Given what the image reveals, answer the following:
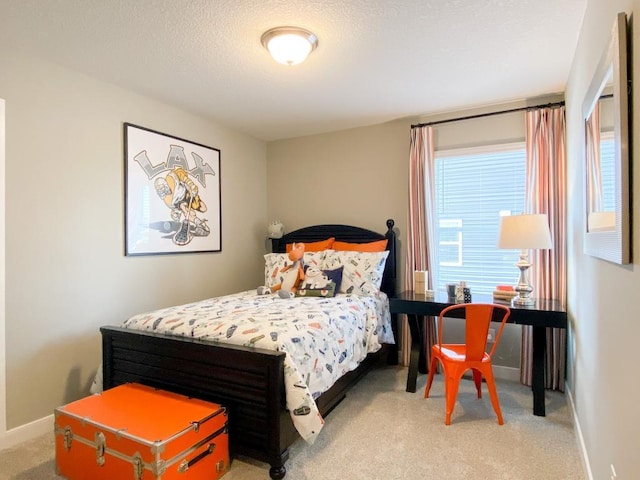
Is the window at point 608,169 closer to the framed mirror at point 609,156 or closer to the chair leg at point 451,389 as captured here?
the framed mirror at point 609,156

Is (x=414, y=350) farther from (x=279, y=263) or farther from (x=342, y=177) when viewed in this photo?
(x=342, y=177)

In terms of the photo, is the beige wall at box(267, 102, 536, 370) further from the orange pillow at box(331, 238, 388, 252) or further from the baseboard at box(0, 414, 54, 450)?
the baseboard at box(0, 414, 54, 450)

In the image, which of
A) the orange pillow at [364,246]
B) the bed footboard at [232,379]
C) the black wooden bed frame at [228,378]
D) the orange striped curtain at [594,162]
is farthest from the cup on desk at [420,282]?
the bed footboard at [232,379]

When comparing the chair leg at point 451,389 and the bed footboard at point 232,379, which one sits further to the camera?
the chair leg at point 451,389

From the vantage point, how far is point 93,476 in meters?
1.81

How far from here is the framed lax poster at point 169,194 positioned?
3.00 m

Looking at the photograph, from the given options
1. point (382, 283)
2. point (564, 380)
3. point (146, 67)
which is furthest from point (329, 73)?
point (564, 380)

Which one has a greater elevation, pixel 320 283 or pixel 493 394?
pixel 320 283

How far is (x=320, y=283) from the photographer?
10.8 ft

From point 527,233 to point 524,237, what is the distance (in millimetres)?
36

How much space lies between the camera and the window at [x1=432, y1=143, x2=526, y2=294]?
3.31m

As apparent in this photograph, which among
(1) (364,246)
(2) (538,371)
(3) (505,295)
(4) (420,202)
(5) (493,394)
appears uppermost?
(4) (420,202)

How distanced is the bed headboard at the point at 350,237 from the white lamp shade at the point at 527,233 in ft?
3.77

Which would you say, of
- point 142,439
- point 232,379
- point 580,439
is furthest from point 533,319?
point 142,439
